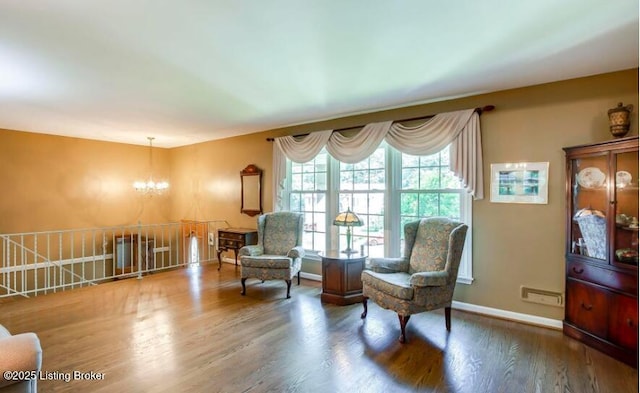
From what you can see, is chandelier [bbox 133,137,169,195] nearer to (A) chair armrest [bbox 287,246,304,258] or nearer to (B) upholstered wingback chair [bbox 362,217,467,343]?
(A) chair armrest [bbox 287,246,304,258]

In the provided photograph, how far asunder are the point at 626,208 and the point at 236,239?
4918mm

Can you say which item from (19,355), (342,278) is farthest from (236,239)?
(19,355)

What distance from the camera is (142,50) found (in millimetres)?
2480

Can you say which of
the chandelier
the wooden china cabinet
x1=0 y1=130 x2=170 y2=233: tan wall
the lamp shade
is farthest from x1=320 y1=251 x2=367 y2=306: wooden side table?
x1=0 y1=130 x2=170 y2=233: tan wall

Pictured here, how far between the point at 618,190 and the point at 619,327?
1.11m

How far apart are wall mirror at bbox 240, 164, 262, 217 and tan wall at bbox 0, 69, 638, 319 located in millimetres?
140

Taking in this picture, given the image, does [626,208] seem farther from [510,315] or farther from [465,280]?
[465,280]

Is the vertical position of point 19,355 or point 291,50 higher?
point 291,50

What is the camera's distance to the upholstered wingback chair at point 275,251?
4.20 meters

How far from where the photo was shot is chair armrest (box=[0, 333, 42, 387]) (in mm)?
1291

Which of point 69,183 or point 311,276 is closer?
point 311,276

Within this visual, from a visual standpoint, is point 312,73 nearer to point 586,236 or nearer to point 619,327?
point 586,236

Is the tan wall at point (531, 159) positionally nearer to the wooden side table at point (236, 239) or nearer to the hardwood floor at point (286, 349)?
the hardwood floor at point (286, 349)

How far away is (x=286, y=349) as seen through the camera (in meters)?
2.76
